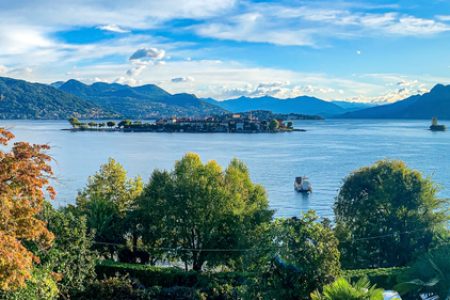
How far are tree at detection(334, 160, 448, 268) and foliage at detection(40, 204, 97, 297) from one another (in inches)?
487

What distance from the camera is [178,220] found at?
981 inches

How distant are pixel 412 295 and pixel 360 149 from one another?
89.1 m

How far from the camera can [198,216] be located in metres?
24.5

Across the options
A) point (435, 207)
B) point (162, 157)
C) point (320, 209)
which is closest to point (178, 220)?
point (435, 207)

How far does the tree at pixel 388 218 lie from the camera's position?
2372 cm

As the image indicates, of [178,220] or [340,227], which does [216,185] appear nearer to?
[178,220]

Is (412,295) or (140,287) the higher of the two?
(412,295)

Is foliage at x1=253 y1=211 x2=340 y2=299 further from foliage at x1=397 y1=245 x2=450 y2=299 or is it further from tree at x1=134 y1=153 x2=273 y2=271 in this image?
tree at x1=134 y1=153 x2=273 y2=271

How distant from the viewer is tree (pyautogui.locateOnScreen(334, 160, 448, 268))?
23719 mm

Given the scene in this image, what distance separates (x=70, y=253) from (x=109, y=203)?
8.68 m

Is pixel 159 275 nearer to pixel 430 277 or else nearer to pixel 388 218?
pixel 430 277

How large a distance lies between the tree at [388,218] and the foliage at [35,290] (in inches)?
607

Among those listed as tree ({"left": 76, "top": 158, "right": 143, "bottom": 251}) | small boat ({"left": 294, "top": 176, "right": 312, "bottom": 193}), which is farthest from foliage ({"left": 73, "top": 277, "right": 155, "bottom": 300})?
small boat ({"left": 294, "top": 176, "right": 312, "bottom": 193})

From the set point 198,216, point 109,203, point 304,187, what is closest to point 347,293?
point 198,216
